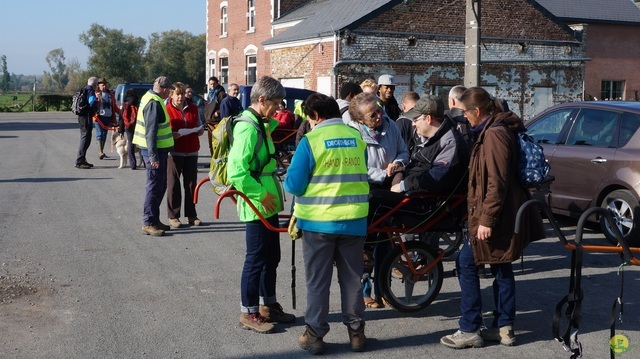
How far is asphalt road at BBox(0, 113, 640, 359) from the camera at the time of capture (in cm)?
579

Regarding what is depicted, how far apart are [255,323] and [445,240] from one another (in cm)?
382

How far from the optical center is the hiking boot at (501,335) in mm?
5848

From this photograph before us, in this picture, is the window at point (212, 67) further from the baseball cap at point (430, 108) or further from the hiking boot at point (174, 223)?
A: the baseball cap at point (430, 108)

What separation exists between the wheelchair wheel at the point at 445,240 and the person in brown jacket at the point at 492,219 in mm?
1690

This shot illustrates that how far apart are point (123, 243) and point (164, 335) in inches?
146

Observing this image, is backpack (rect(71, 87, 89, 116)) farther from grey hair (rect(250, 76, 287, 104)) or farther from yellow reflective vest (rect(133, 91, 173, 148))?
grey hair (rect(250, 76, 287, 104))

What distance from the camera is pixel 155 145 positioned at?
989 cm

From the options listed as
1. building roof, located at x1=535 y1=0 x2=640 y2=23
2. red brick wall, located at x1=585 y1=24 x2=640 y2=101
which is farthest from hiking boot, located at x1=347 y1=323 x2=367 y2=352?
building roof, located at x1=535 y1=0 x2=640 y2=23

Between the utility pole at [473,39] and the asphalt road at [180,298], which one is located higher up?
the utility pole at [473,39]

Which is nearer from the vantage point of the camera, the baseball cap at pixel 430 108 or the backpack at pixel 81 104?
the baseball cap at pixel 430 108

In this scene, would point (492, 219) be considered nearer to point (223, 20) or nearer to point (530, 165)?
point (530, 165)

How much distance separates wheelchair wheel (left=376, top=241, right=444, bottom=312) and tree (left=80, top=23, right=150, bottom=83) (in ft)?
199

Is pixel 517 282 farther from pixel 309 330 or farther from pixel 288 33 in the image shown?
pixel 288 33

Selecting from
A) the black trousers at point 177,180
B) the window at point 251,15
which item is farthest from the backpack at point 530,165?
the window at point 251,15
